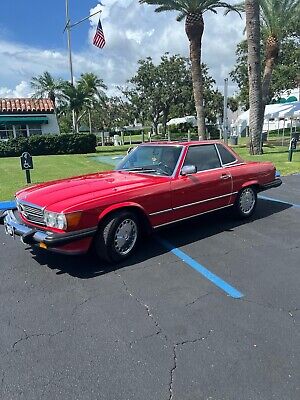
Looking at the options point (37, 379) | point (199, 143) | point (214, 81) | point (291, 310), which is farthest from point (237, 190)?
point (214, 81)

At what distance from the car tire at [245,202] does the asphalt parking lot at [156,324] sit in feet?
3.58

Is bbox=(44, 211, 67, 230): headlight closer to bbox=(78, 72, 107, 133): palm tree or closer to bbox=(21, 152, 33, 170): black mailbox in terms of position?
bbox=(21, 152, 33, 170): black mailbox

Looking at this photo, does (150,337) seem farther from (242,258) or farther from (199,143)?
(199,143)

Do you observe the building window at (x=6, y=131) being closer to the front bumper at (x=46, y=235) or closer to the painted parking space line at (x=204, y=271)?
the front bumper at (x=46, y=235)

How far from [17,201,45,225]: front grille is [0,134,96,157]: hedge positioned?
18657 mm

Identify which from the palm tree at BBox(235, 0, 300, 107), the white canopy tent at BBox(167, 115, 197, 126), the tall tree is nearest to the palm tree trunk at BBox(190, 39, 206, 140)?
the palm tree at BBox(235, 0, 300, 107)

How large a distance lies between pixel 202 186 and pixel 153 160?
875 millimetres

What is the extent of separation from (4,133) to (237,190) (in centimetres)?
2642

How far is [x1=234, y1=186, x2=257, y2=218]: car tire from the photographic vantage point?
5.96m

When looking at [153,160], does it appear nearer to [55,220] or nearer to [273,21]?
[55,220]

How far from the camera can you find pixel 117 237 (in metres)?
4.27

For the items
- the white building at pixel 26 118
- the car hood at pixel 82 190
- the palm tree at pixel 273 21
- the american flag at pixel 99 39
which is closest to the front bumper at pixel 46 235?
the car hood at pixel 82 190

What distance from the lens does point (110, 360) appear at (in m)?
2.59

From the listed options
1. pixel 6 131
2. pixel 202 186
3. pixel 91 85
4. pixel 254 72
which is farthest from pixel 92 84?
pixel 202 186
